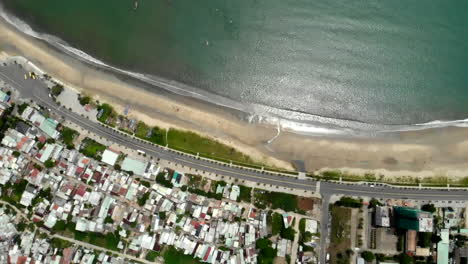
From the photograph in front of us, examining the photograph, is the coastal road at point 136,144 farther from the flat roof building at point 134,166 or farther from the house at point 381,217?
the house at point 381,217

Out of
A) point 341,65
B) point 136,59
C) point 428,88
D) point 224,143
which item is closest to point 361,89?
point 341,65

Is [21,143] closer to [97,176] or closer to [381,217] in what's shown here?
[97,176]

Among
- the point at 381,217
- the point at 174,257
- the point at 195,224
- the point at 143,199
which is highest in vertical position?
the point at 381,217

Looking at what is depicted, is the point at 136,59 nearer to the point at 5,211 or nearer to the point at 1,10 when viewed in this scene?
the point at 1,10

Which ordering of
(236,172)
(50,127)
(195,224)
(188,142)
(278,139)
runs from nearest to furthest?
1. (195,224)
2. (236,172)
3. (188,142)
4. (50,127)
5. (278,139)

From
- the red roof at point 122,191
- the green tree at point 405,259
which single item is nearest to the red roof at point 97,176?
the red roof at point 122,191

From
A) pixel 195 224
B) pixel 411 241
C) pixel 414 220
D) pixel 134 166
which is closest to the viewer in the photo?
pixel 414 220

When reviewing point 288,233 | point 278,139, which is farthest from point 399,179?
point 278,139
